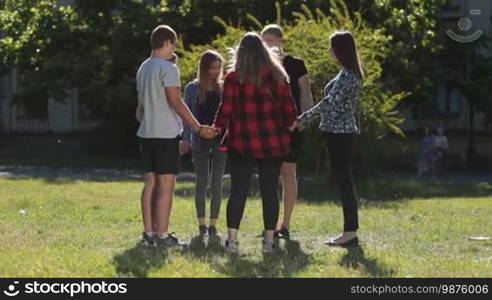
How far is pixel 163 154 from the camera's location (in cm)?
837

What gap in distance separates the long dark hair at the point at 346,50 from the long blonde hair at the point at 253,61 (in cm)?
84

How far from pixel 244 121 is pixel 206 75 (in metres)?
1.28

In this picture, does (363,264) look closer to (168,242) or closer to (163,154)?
(168,242)

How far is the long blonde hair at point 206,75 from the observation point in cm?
902

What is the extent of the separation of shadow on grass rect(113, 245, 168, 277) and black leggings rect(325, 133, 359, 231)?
1800 mm

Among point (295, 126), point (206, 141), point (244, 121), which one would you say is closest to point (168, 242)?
point (206, 141)

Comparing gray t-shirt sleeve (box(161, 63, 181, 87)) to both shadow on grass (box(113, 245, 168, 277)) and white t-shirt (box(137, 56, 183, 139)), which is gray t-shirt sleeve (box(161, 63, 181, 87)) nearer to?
white t-shirt (box(137, 56, 183, 139))

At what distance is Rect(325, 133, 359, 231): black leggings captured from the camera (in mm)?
8609

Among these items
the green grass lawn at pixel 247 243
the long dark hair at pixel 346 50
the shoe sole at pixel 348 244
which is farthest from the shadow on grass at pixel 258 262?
the long dark hair at pixel 346 50

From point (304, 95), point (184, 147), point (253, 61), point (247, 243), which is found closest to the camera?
point (253, 61)

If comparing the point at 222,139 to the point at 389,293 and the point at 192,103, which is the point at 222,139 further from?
the point at 389,293

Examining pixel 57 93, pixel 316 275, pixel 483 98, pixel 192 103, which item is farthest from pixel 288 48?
pixel 483 98

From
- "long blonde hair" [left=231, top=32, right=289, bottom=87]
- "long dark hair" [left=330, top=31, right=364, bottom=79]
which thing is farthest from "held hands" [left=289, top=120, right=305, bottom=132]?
"long dark hair" [left=330, top=31, right=364, bottom=79]

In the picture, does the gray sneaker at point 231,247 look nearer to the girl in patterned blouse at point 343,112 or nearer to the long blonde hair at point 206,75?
the girl in patterned blouse at point 343,112
